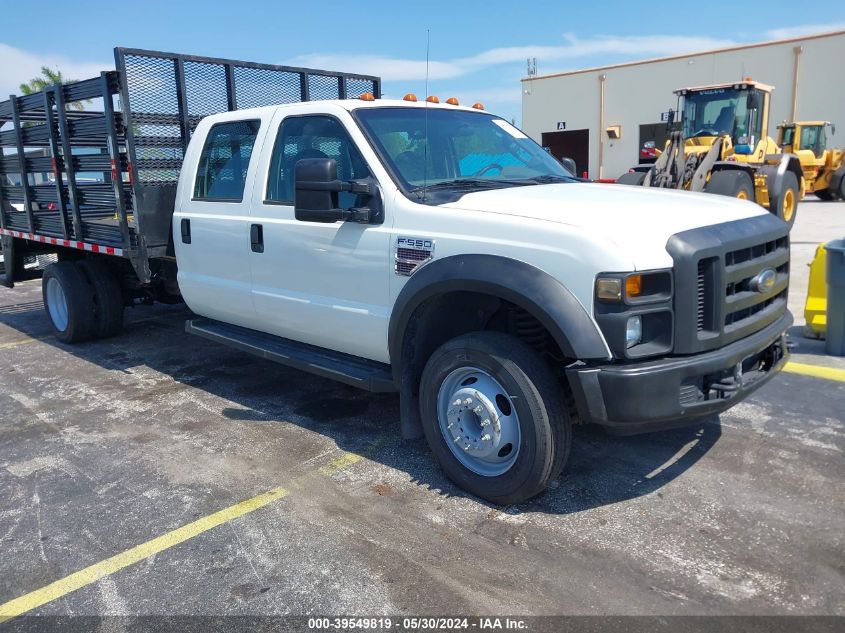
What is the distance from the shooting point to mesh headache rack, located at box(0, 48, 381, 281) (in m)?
5.70

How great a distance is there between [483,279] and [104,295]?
5130 millimetres

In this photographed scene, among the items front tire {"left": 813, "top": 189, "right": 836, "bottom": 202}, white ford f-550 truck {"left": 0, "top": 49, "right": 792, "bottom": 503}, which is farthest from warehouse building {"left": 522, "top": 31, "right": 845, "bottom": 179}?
white ford f-550 truck {"left": 0, "top": 49, "right": 792, "bottom": 503}

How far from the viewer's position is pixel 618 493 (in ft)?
12.2

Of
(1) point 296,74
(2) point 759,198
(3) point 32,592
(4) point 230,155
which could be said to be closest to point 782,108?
(2) point 759,198

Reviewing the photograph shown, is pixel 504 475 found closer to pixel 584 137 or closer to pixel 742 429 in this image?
pixel 742 429

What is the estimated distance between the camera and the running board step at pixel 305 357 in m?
4.10

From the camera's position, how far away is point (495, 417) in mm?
3477

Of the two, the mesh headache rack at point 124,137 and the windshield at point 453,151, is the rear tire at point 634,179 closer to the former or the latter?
the mesh headache rack at point 124,137

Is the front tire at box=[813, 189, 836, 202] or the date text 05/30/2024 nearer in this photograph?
the date text 05/30/2024

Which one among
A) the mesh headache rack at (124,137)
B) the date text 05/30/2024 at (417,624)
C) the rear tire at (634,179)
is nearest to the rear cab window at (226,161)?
the mesh headache rack at (124,137)

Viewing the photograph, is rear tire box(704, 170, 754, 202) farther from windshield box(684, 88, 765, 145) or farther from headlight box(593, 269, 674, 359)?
headlight box(593, 269, 674, 359)

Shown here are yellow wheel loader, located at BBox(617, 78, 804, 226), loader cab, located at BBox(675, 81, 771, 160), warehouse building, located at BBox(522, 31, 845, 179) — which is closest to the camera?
yellow wheel loader, located at BBox(617, 78, 804, 226)

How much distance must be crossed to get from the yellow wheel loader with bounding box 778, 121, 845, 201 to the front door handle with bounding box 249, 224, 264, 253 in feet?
64.8

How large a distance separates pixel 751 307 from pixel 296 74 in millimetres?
5050
